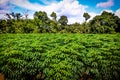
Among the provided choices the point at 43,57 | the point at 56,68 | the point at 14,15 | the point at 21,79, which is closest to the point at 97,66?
the point at 56,68

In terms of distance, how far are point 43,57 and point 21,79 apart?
33.1 inches

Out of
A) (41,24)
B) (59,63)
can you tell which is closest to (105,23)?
(41,24)

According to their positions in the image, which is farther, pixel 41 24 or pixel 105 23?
pixel 41 24

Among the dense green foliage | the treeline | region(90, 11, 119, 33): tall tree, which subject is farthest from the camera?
region(90, 11, 119, 33): tall tree

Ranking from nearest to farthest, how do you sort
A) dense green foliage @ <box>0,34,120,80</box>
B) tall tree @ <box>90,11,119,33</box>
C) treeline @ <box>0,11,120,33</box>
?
1. dense green foliage @ <box>0,34,120,80</box>
2. treeline @ <box>0,11,120,33</box>
3. tall tree @ <box>90,11,119,33</box>

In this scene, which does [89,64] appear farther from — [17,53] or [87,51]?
[17,53]

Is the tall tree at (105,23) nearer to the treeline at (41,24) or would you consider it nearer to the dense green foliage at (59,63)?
the treeline at (41,24)

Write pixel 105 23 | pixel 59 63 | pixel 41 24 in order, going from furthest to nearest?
pixel 41 24 < pixel 105 23 < pixel 59 63

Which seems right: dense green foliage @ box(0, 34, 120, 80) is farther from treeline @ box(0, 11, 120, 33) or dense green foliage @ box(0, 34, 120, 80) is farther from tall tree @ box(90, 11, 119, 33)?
tall tree @ box(90, 11, 119, 33)

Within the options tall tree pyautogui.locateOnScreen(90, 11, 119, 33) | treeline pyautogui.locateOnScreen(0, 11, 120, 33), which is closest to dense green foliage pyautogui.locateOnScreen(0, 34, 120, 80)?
treeline pyautogui.locateOnScreen(0, 11, 120, 33)

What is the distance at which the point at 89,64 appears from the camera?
155 inches

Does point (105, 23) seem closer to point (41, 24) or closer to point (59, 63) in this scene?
point (41, 24)

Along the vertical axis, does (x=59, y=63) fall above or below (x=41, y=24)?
below

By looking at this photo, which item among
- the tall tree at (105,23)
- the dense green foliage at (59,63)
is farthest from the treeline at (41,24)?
the dense green foliage at (59,63)
